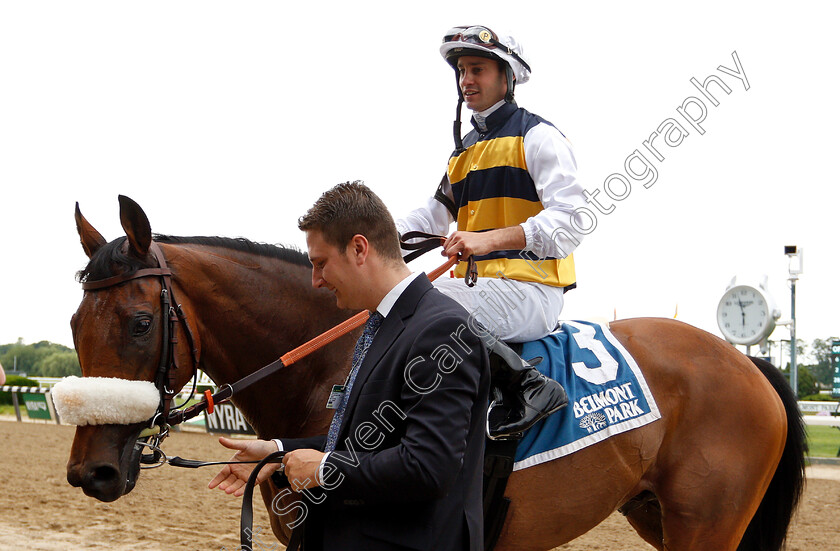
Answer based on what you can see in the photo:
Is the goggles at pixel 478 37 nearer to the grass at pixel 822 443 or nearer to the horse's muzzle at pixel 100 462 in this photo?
the horse's muzzle at pixel 100 462

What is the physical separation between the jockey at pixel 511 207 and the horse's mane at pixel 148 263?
0.66 meters

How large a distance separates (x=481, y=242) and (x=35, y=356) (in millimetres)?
43196

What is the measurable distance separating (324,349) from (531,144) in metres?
1.21

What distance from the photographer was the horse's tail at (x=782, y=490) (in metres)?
3.43

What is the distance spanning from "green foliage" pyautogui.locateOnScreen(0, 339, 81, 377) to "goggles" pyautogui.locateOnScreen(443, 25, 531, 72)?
3380cm

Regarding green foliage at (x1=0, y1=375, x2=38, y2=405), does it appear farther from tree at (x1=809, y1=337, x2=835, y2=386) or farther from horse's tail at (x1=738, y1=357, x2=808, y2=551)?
tree at (x1=809, y1=337, x2=835, y2=386)

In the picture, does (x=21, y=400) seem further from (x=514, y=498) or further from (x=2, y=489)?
(x=514, y=498)

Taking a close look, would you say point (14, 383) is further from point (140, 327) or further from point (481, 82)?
point (481, 82)

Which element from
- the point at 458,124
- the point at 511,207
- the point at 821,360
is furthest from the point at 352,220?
the point at 821,360

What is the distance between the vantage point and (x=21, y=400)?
19344 mm

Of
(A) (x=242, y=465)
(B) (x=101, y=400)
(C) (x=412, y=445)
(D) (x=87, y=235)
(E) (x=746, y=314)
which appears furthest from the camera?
(E) (x=746, y=314)

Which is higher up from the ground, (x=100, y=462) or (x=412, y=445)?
(x=412, y=445)

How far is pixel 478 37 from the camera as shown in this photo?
9.80 ft

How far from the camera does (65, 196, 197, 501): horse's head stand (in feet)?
Result: 7.71
